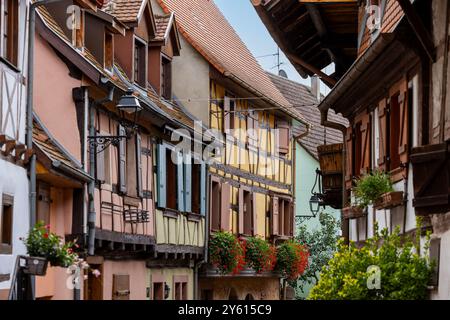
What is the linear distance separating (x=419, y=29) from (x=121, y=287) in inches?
418

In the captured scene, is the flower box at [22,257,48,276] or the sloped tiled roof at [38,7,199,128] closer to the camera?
the flower box at [22,257,48,276]

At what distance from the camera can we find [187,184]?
29.0m

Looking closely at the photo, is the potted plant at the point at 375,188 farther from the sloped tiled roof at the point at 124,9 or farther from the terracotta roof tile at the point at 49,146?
the sloped tiled roof at the point at 124,9

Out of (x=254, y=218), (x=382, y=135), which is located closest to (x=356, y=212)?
A: (x=382, y=135)

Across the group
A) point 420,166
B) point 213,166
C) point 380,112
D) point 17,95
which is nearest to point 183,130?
point 213,166

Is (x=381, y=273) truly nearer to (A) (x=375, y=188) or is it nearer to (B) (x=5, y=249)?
(A) (x=375, y=188)

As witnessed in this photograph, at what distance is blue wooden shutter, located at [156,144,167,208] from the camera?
26.6m

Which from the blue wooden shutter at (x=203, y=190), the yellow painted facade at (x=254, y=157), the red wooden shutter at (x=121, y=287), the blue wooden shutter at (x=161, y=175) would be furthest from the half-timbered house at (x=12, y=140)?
the yellow painted facade at (x=254, y=157)

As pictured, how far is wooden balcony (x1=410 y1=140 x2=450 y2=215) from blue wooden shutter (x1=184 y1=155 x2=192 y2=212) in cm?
1550

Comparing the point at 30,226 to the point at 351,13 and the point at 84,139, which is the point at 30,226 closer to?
the point at 84,139

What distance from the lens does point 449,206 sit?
13.3 m

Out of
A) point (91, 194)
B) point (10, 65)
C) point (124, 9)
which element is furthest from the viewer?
point (124, 9)

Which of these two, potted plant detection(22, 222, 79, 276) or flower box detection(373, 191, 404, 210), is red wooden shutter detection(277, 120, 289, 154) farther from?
potted plant detection(22, 222, 79, 276)

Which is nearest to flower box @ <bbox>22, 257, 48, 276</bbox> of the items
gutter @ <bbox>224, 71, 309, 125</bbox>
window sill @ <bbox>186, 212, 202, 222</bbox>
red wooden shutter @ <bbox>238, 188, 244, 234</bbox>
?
window sill @ <bbox>186, 212, 202, 222</bbox>
